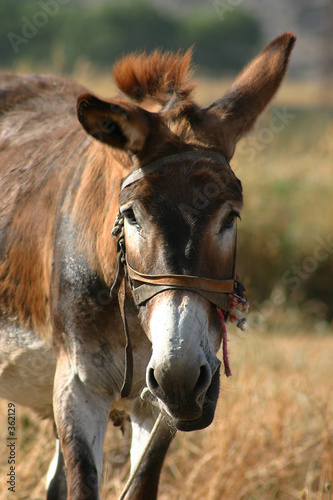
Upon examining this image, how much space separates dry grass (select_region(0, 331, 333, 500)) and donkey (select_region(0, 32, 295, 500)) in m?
0.75

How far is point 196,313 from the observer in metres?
1.84

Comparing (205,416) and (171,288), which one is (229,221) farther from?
(205,416)

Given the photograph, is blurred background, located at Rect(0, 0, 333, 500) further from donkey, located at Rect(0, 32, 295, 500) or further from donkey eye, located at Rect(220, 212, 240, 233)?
donkey eye, located at Rect(220, 212, 240, 233)

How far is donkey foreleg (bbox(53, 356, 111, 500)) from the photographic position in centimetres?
219

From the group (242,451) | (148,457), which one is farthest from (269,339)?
(148,457)

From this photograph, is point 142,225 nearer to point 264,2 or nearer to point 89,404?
point 89,404

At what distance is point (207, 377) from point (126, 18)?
121 feet

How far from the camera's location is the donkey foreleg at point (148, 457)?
2.42 m

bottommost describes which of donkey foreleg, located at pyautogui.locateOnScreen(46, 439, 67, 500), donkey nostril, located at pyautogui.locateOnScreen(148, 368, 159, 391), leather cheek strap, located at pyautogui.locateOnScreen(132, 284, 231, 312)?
donkey foreleg, located at pyautogui.locateOnScreen(46, 439, 67, 500)

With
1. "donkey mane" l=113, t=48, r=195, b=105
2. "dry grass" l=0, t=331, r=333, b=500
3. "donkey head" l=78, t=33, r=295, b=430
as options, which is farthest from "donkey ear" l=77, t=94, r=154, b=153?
"dry grass" l=0, t=331, r=333, b=500

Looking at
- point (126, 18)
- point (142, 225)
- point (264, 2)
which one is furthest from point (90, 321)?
point (264, 2)

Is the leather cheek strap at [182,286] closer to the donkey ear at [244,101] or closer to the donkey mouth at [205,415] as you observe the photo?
the donkey mouth at [205,415]

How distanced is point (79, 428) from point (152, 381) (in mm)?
533

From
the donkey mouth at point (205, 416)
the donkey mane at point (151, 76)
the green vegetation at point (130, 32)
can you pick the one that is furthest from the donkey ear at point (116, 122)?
the green vegetation at point (130, 32)
